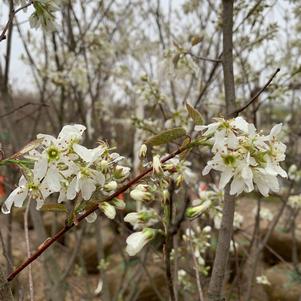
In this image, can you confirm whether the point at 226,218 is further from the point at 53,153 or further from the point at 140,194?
the point at 53,153

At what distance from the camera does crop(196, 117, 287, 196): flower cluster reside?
0.92 metres

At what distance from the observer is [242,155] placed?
933 mm

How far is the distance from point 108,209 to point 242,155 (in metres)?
0.29

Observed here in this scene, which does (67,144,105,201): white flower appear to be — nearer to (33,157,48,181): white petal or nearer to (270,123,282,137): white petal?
(33,157,48,181): white petal

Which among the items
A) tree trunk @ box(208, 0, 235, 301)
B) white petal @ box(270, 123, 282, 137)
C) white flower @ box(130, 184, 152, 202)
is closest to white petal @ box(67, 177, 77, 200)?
white flower @ box(130, 184, 152, 202)

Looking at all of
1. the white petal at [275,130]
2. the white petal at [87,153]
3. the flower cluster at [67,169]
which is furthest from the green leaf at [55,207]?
the white petal at [275,130]

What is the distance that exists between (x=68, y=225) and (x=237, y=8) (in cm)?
197

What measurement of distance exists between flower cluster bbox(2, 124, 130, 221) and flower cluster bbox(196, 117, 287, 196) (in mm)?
215

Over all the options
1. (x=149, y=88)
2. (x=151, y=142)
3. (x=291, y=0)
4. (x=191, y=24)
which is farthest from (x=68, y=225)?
(x=191, y=24)

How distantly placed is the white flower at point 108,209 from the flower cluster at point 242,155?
22cm

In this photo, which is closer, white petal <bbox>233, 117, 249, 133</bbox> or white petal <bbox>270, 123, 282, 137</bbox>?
white petal <bbox>233, 117, 249, 133</bbox>

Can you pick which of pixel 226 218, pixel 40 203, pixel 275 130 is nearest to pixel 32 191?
pixel 40 203

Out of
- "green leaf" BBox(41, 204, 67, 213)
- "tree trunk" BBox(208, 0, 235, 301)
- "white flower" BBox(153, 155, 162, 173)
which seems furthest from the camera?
"tree trunk" BBox(208, 0, 235, 301)

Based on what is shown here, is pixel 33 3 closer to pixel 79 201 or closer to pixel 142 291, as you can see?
pixel 79 201
